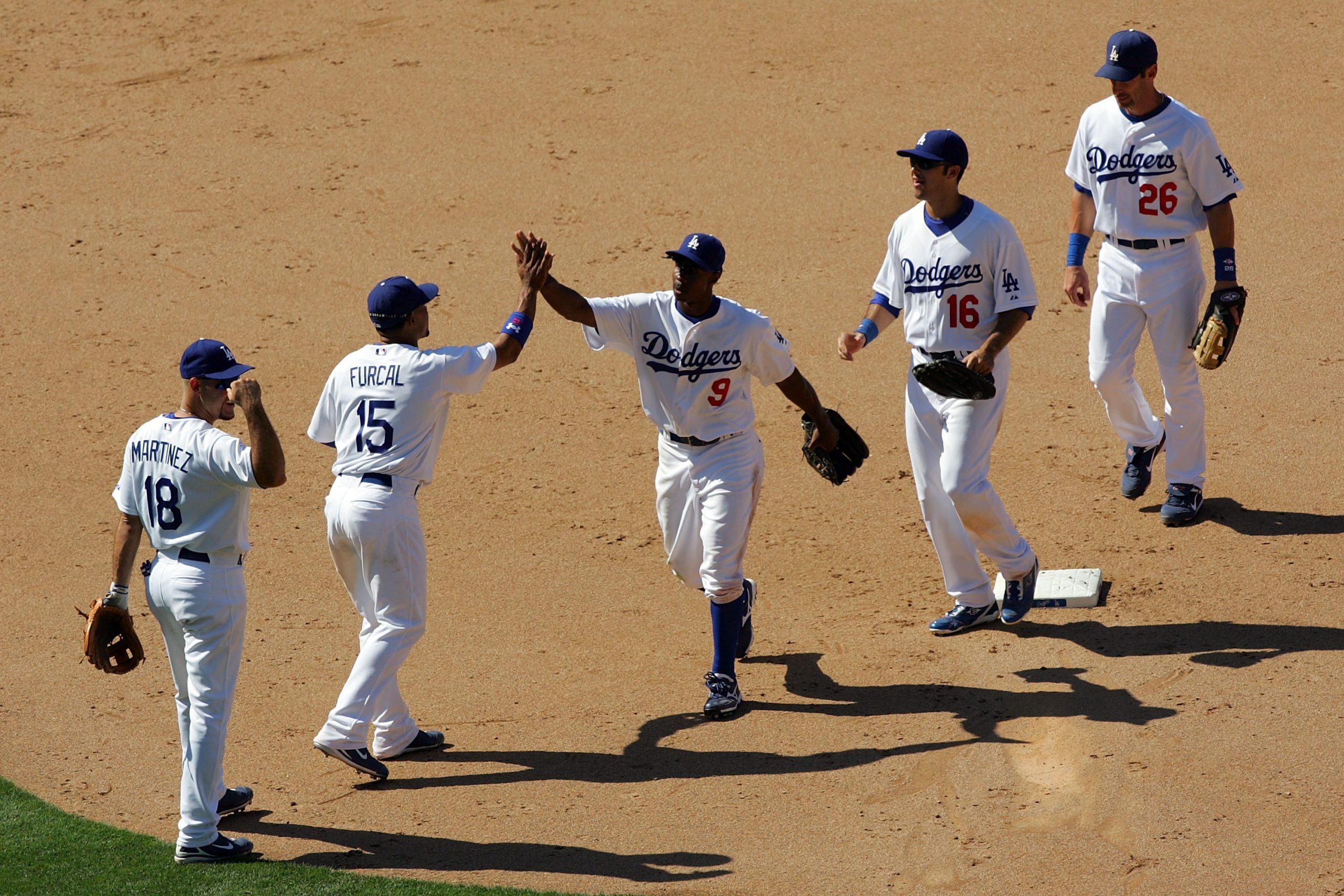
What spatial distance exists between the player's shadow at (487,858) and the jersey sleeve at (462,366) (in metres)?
1.72

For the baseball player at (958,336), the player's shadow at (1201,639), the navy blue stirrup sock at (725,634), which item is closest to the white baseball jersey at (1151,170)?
the baseball player at (958,336)

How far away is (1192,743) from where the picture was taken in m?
5.62

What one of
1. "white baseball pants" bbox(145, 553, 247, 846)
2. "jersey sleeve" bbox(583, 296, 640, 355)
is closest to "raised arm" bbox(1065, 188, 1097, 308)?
"jersey sleeve" bbox(583, 296, 640, 355)

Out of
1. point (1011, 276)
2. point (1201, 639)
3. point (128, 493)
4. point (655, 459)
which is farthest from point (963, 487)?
point (128, 493)

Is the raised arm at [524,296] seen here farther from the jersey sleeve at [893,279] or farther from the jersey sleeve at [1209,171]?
the jersey sleeve at [1209,171]

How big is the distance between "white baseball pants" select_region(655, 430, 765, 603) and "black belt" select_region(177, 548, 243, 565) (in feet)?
6.50

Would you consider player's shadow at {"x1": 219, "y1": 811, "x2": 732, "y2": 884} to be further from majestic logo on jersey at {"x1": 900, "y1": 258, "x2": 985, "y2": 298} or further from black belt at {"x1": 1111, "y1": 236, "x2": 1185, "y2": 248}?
black belt at {"x1": 1111, "y1": 236, "x2": 1185, "y2": 248}

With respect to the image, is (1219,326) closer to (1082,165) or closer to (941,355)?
(1082,165)

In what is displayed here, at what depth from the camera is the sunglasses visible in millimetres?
6289

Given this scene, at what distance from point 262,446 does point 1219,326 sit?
444 cm

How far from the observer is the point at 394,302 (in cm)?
582

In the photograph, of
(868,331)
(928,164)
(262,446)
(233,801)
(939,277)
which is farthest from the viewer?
(868,331)

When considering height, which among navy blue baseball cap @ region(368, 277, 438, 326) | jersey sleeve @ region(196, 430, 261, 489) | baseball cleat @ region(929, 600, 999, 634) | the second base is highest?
navy blue baseball cap @ region(368, 277, 438, 326)

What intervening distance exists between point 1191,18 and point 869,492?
710 centimetres
